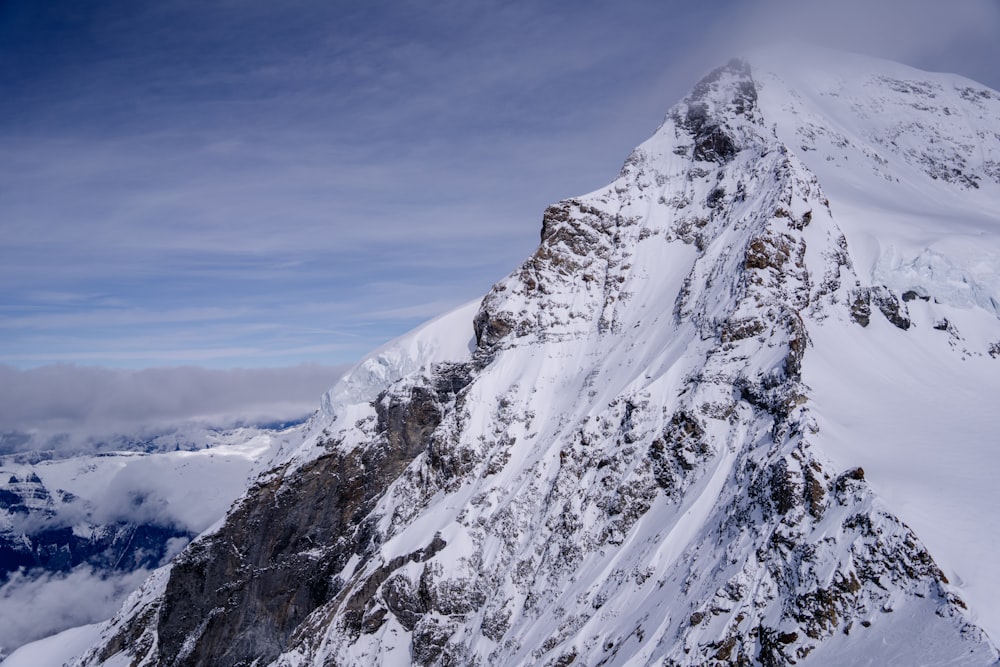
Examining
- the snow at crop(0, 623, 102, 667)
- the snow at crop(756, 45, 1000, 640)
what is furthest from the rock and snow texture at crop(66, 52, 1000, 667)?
the snow at crop(0, 623, 102, 667)

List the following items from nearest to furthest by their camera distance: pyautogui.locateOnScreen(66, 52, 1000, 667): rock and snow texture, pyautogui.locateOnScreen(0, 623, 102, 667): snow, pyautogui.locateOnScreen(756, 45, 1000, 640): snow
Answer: pyautogui.locateOnScreen(756, 45, 1000, 640): snow, pyautogui.locateOnScreen(66, 52, 1000, 667): rock and snow texture, pyautogui.locateOnScreen(0, 623, 102, 667): snow

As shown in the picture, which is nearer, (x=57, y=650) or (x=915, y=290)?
(x=915, y=290)

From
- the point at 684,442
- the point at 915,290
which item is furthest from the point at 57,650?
the point at 915,290

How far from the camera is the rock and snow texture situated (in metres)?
39.8

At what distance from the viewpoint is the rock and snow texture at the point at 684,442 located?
39812 millimetres

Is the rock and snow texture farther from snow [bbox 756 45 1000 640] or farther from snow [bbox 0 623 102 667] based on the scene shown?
snow [bbox 0 623 102 667]

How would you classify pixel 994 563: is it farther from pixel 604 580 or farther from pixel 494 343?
pixel 494 343

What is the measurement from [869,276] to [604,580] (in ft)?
164

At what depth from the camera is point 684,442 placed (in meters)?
60.2

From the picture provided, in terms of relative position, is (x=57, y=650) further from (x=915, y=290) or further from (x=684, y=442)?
(x=915, y=290)

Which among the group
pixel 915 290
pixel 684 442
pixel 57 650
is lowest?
pixel 57 650

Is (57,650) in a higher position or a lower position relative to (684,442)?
lower

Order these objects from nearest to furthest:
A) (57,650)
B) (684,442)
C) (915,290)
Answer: (684,442) < (915,290) < (57,650)

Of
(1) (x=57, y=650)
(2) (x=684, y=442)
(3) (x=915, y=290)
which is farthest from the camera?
(1) (x=57, y=650)
